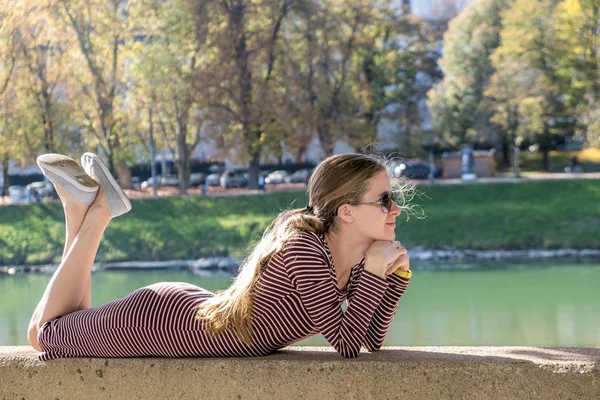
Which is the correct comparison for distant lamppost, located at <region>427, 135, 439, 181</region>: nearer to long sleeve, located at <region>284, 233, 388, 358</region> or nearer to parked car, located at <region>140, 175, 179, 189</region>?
parked car, located at <region>140, 175, 179, 189</region>

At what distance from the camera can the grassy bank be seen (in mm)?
14648

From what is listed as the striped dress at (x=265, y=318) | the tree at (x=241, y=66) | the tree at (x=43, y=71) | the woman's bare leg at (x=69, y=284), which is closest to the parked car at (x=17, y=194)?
the tree at (x=43, y=71)

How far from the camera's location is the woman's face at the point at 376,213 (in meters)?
1.82

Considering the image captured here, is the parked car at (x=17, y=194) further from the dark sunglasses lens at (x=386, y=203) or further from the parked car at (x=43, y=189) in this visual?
the dark sunglasses lens at (x=386, y=203)

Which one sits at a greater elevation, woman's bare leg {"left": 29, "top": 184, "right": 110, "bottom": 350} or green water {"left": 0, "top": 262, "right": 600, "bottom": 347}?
woman's bare leg {"left": 29, "top": 184, "right": 110, "bottom": 350}

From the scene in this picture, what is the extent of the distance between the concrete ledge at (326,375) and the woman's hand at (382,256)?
0.51 feet

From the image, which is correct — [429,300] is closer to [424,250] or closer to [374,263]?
[424,250]

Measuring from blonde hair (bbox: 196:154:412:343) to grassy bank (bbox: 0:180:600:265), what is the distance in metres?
12.3

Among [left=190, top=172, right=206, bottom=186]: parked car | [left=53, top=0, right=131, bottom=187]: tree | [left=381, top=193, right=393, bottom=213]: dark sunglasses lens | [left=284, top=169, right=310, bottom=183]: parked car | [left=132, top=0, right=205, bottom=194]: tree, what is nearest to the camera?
[left=381, top=193, right=393, bottom=213]: dark sunglasses lens

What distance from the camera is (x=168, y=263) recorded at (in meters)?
14.6

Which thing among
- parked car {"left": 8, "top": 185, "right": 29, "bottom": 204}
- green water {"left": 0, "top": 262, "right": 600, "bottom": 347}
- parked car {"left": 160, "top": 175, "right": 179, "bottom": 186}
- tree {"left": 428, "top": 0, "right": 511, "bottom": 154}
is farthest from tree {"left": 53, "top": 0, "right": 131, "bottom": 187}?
tree {"left": 428, "top": 0, "right": 511, "bottom": 154}

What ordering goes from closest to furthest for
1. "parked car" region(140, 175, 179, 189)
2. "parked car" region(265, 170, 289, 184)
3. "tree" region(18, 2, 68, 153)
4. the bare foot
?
the bare foot, "tree" region(18, 2, 68, 153), "parked car" region(140, 175, 179, 189), "parked car" region(265, 170, 289, 184)

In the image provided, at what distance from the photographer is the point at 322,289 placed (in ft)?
5.68

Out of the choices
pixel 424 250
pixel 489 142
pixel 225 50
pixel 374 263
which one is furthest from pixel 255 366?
pixel 489 142
